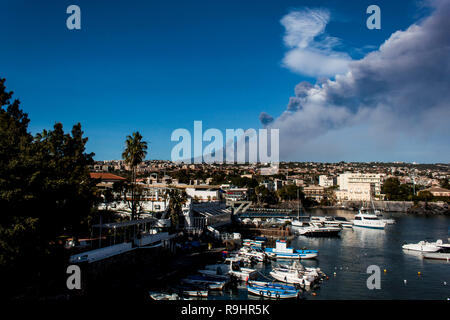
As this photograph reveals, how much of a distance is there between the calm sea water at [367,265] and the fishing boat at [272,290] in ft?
2.09

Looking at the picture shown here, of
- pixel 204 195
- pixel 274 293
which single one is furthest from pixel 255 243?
pixel 204 195

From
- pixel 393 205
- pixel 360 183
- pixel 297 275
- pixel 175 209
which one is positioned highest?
pixel 360 183

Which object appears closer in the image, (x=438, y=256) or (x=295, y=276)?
(x=295, y=276)

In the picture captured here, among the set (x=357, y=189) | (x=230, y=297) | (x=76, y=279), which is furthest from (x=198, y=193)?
(x=357, y=189)

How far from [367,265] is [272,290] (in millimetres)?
15084

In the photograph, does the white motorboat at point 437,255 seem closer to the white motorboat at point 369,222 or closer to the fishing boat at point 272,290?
the fishing boat at point 272,290

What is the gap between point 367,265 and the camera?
33.4m

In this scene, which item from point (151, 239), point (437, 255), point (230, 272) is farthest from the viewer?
point (437, 255)

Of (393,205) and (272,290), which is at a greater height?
(272,290)

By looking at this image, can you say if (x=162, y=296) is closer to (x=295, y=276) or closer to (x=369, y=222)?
(x=295, y=276)

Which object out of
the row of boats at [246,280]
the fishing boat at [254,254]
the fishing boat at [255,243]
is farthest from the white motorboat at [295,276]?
the fishing boat at [255,243]

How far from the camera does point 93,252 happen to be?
20.4 metres

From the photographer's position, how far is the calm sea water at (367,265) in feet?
79.4
